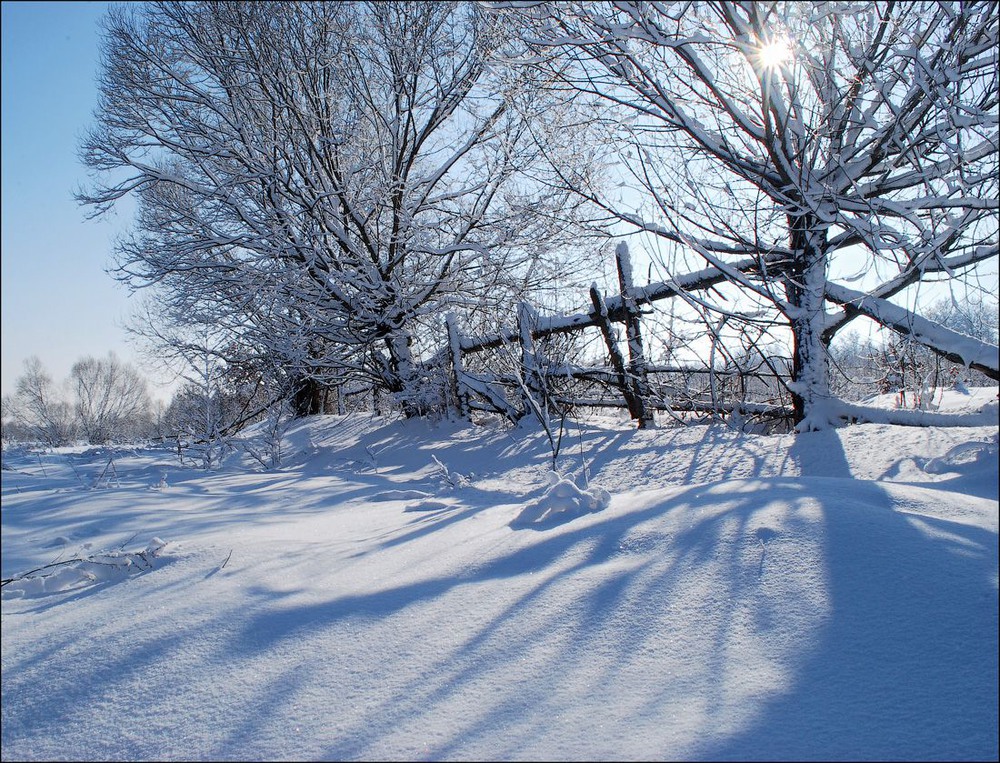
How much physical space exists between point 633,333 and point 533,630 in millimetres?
4945

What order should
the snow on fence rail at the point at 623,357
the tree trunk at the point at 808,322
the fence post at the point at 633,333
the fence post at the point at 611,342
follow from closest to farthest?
the tree trunk at the point at 808,322
the snow on fence rail at the point at 623,357
the fence post at the point at 633,333
the fence post at the point at 611,342

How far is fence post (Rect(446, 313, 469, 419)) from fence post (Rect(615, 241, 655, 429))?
2.38 metres

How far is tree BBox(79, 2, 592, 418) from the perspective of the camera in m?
7.67

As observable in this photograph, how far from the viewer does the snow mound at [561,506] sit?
101 inches

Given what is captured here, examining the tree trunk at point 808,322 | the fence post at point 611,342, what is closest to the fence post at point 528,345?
the fence post at point 611,342

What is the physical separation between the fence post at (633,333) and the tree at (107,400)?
18.0 feet

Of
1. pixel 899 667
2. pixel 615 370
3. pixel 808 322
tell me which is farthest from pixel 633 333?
pixel 899 667

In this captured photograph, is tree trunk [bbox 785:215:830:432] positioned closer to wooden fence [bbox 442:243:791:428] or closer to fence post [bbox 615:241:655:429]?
wooden fence [bbox 442:243:791:428]

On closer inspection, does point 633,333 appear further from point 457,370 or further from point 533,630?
point 533,630

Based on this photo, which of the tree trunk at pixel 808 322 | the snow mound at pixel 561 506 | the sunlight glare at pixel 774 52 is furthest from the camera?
the tree trunk at pixel 808 322

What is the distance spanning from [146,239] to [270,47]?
13.1ft

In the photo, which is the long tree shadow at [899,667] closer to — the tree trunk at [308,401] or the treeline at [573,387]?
the treeline at [573,387]

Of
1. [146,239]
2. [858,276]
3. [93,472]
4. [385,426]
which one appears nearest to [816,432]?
[858,276]

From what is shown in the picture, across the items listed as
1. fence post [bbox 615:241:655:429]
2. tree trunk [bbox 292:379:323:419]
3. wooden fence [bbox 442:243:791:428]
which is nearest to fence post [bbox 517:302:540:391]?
wooden fence [bbox 442:243:791:428]
